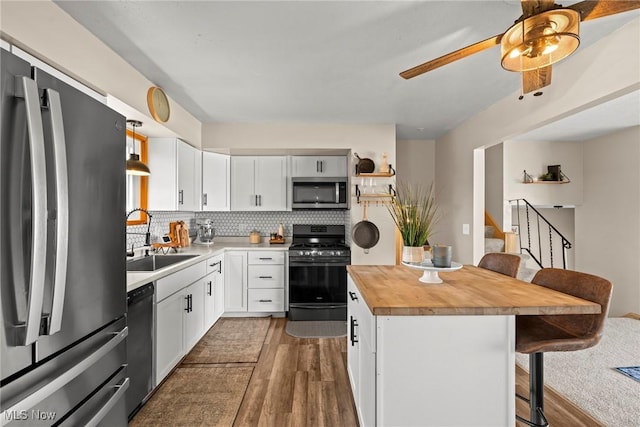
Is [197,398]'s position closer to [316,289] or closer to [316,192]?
[316,289]

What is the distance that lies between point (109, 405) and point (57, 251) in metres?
0.80

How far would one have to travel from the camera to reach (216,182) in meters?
4.23

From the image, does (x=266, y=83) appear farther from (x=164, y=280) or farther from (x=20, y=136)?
(x=20, y=136)

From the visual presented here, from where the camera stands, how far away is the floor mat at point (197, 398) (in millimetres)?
2049

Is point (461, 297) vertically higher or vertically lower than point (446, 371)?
higher

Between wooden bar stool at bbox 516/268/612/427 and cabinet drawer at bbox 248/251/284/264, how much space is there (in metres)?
2.73

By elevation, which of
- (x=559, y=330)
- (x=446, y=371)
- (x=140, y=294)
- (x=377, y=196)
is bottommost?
(x=446, y=371)

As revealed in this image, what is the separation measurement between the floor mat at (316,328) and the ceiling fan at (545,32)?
290 cm

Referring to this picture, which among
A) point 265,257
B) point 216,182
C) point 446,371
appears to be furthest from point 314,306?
Result: point 446,371

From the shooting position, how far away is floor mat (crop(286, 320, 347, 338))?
3.49 metres

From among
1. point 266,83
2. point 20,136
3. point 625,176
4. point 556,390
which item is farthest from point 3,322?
point 625,176

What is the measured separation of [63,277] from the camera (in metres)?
1.07

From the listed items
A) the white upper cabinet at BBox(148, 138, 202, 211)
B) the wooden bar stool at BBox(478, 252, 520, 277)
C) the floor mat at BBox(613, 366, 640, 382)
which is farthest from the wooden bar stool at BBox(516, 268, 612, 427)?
the white upper cabinet at BBox(148, 138, 202, 211)

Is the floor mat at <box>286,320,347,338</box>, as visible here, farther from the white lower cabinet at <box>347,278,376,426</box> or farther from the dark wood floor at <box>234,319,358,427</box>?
the white lower cabinet at <box>347,278,376,426</box>
